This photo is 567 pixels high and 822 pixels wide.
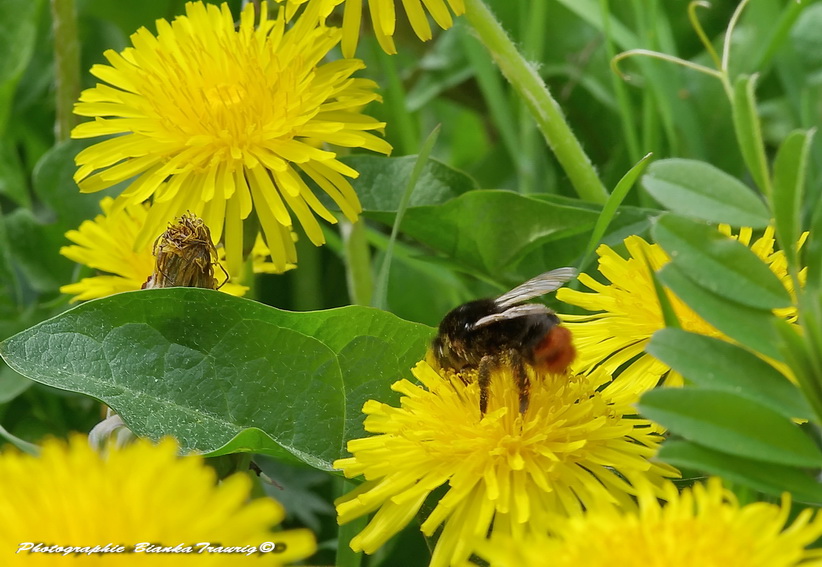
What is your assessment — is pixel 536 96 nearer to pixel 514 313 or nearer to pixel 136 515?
pixel 514 313

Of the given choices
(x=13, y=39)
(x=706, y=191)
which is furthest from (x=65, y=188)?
(x=706, y=191)

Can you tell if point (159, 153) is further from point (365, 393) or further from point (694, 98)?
point (694, 98)

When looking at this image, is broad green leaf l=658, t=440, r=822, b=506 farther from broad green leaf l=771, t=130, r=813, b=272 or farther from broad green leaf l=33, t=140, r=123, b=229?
broad green leaf l=33, t=140, r=123, b=229

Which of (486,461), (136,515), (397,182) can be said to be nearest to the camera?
(136,515)

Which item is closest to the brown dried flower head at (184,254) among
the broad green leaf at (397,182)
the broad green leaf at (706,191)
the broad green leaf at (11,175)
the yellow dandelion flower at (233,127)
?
the yellow dandelion flower at (233,127)

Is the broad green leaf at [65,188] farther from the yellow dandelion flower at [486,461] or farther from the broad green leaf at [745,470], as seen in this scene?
the broad green leaf at [745,470]

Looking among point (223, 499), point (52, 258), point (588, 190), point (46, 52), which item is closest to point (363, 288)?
point (588, 190)

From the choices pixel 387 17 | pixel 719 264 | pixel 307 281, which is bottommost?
pixel 307 281
